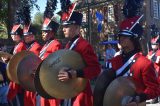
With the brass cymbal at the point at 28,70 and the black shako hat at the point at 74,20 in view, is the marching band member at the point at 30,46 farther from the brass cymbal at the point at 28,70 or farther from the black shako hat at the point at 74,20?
the black shako hat at the point at 74,20

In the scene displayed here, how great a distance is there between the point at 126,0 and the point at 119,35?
2.10ft

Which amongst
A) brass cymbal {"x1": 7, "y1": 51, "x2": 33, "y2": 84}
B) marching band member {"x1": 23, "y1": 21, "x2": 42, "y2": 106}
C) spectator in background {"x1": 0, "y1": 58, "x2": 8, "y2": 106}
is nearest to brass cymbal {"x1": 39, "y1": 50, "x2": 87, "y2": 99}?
brass cymbal {"x1": 7, "y1": 51, "x2": 33, "y2": 84}

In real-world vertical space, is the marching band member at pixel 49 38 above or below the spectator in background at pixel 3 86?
above

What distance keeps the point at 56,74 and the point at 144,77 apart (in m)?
1.03

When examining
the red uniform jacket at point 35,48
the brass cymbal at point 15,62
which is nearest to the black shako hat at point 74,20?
the brass cymbal at point 15,62

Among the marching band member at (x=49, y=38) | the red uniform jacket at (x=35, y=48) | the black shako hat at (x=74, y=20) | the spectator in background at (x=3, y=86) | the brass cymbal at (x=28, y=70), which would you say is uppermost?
the black shako hat at (x=74, y=20)

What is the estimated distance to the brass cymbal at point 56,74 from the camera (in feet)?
16.0

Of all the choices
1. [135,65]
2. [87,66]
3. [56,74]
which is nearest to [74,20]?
[87,66]

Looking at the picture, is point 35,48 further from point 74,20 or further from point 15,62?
point 74,20

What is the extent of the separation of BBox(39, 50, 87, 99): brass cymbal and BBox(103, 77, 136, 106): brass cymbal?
741 mm

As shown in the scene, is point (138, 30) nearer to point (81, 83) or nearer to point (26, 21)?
point (81, 83)

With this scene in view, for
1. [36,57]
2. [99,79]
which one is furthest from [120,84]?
[36,57]

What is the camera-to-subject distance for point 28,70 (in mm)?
6148

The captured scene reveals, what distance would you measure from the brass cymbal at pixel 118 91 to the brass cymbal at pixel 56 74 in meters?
0.74
